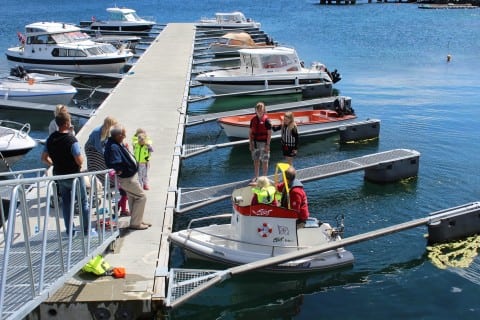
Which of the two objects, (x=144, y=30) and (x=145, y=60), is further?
(x=144, y=30)

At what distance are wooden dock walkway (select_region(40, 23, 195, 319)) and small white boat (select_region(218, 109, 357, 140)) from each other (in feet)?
5.76

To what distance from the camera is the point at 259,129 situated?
1319 cm

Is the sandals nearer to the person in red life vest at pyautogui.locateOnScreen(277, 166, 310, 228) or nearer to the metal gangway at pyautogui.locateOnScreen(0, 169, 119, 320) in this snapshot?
the metal gangway at pyautogui.locateOnScreen(0, 169, 119, 320)

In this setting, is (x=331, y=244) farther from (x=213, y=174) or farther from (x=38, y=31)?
(x=38, y=31)

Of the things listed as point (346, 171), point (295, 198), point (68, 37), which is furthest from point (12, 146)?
point (68, 37)

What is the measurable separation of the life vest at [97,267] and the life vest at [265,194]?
283cm

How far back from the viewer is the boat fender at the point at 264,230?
34.3ft

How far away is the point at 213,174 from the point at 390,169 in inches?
206

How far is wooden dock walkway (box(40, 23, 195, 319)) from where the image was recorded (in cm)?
843

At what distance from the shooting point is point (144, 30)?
2089 inches

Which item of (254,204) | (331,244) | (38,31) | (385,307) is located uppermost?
(38,31)

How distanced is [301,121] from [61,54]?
1719cm

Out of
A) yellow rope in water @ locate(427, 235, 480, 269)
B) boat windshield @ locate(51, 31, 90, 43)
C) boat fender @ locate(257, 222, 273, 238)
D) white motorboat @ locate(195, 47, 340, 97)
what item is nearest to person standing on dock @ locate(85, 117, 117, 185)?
boat fender @ locate(257, 222, 273, 238)

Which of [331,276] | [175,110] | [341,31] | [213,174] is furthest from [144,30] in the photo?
[331,276]
